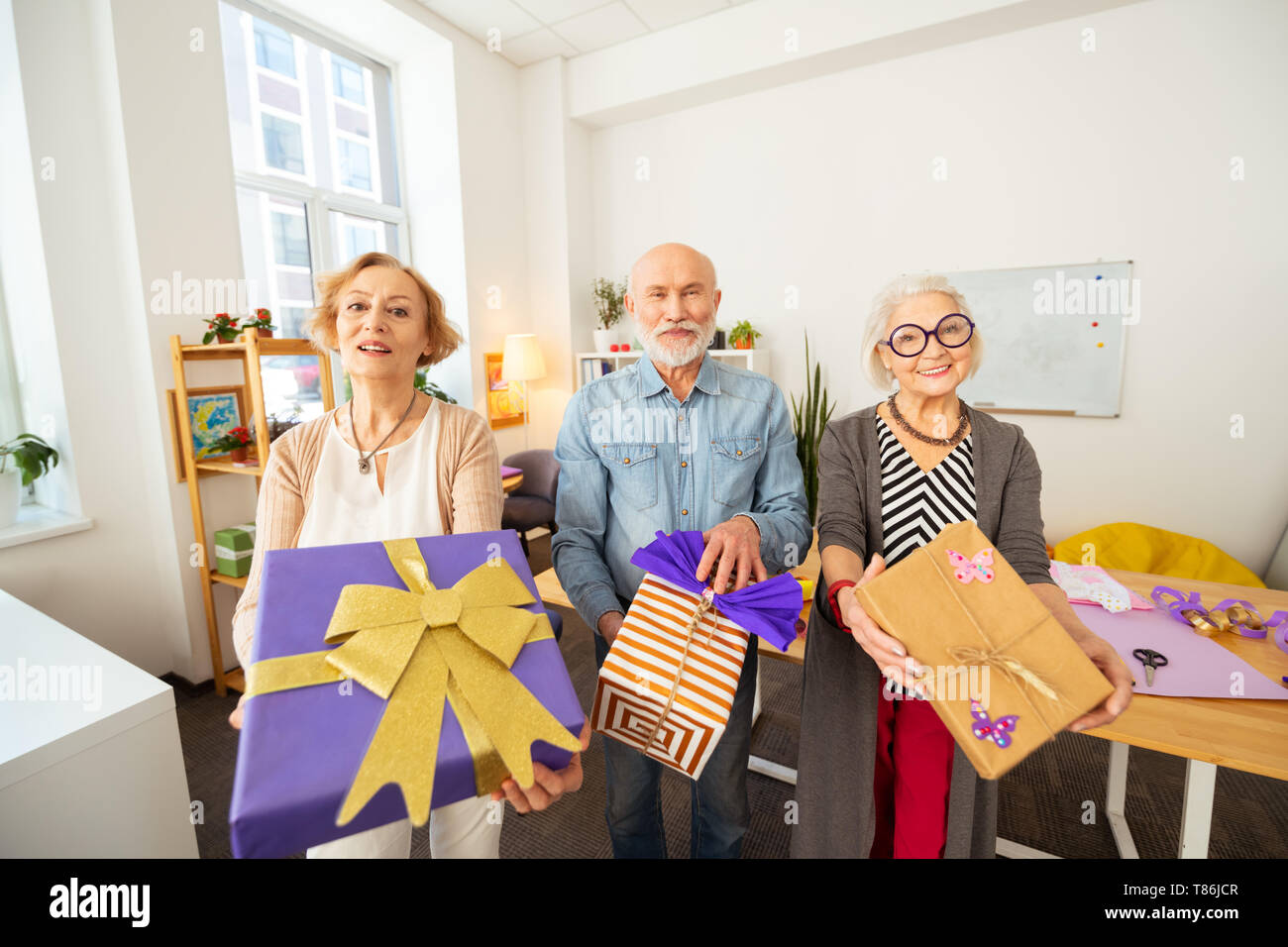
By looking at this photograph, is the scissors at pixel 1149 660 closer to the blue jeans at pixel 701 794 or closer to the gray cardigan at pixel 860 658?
the gray cardigan at pixel 860 658

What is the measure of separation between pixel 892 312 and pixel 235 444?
9.96 feet


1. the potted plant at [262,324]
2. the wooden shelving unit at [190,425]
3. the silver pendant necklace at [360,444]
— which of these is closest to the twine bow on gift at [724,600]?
the silver pendant necklace at [360,444]

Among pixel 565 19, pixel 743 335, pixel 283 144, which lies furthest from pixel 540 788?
pixel 565 19

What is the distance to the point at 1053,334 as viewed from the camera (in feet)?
12.5

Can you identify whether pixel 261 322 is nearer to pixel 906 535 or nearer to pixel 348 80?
pixel 348 80

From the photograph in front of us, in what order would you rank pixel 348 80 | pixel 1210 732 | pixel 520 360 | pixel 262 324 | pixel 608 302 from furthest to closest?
pixel 608 302, pixel 520 360, pixel 348 80, pixel 262 324, pixel 1210 732

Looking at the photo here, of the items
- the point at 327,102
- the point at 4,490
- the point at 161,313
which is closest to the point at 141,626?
the point at 4,490

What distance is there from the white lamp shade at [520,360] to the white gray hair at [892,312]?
3.73 meters

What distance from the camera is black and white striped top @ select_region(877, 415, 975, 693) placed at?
132cm

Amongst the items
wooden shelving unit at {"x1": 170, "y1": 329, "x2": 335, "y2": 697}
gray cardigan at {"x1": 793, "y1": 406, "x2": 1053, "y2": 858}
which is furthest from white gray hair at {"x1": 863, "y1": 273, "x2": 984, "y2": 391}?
wooden shelving unit at {"x1": 170, "y1": 329, "x2": 335, "y2": 697}

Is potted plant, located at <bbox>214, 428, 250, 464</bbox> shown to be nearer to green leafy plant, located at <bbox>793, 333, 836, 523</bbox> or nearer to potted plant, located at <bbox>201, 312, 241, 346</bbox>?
potted plant, located at <bbox>201, 312, 241, 346</bbox>

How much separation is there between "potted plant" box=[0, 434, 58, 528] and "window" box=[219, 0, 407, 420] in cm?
107

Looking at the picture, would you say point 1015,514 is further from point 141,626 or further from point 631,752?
point 141,626
